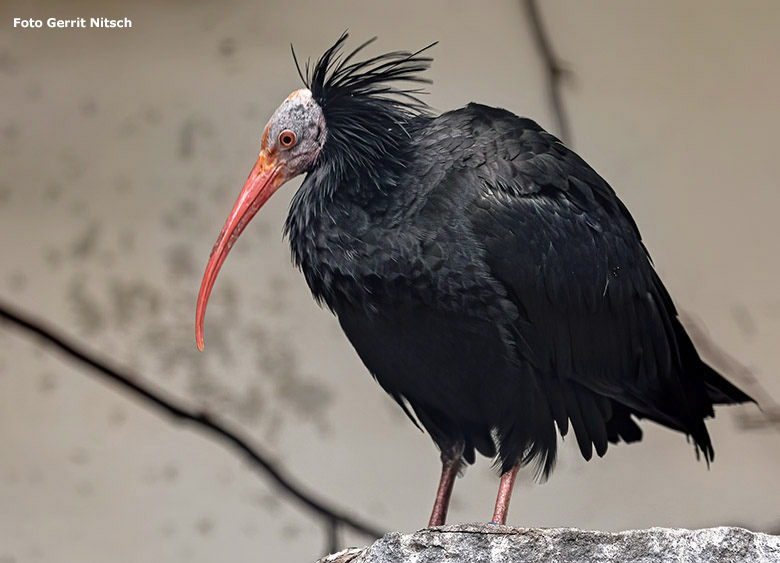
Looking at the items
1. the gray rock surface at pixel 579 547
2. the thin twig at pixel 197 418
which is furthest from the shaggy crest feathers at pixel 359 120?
the thin twig at pixel 197 418

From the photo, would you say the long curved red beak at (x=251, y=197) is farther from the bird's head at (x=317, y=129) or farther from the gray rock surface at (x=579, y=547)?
the gray rock surface at (x=579, y=547)

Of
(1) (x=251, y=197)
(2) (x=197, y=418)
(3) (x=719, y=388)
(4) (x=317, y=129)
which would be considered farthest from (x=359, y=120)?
(2) (x=197, y=418)

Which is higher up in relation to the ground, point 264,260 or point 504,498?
point 264,260

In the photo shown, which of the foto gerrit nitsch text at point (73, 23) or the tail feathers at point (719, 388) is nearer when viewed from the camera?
the tail feathers at point (719, 388)

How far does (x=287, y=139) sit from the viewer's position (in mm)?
1874

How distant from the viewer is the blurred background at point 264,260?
2.61 meters

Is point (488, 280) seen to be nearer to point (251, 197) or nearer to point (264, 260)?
point (251, 197)

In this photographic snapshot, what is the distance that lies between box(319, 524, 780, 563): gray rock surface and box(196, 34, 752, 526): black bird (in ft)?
0.95

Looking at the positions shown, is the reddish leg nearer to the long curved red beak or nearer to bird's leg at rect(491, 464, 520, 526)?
bird's leg at rect(491, 464, 520, 526)

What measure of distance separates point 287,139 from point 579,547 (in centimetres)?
89

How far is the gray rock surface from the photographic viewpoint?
140cm

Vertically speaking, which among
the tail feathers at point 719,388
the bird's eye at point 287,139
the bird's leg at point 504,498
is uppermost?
the bird's eye at point 287,139

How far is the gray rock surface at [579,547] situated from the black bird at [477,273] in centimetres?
29

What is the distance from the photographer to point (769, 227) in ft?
8.63
